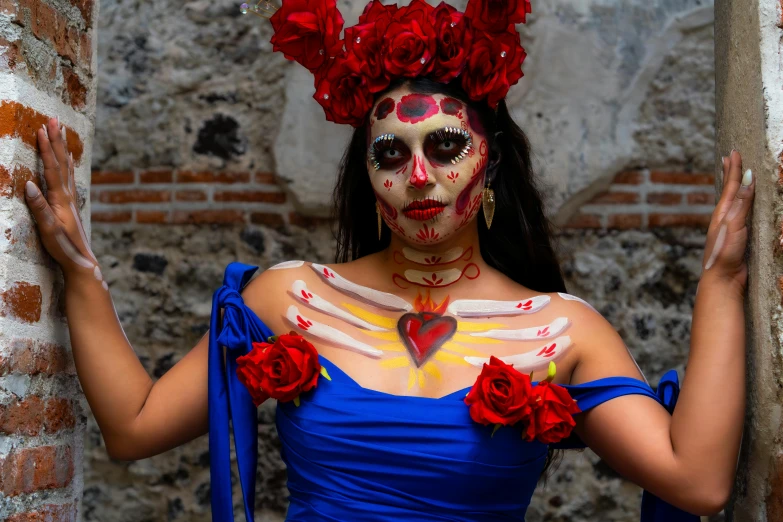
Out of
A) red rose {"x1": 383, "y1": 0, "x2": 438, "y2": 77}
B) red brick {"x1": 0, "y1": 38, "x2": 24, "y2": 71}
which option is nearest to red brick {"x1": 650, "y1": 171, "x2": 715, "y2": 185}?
red rose {"x1": 383, "y1": 0, "x2": 438, "y2": 77}

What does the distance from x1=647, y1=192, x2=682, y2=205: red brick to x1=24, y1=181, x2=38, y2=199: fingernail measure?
2.39 metres

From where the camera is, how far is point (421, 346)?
7.80 ft

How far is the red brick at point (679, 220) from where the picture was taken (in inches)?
144

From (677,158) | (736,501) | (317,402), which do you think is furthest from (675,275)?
(317,402)

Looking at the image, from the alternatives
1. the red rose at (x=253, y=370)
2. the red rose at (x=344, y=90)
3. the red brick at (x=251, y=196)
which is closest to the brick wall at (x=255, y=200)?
the red brick at (x=251, y=196)

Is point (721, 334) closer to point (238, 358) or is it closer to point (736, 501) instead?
point (736, 501)

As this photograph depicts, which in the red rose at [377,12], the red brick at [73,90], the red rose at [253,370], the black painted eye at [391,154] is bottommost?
the red rose at [253,370]

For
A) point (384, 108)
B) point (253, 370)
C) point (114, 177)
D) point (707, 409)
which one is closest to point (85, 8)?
point (384, 108)

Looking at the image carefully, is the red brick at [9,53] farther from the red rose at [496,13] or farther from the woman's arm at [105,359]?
the red rose at [496,13]

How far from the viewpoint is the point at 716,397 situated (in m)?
2.05

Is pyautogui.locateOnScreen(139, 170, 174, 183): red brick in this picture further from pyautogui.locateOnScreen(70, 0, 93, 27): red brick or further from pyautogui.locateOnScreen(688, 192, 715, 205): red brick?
pyautogui.locateOnScreen(688, 192, 715, 205): red brick

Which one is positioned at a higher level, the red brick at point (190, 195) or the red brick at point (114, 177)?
the red brick at point (114, 177)

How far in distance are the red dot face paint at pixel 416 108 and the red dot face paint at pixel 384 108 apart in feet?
0.08

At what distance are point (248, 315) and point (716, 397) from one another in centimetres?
113
